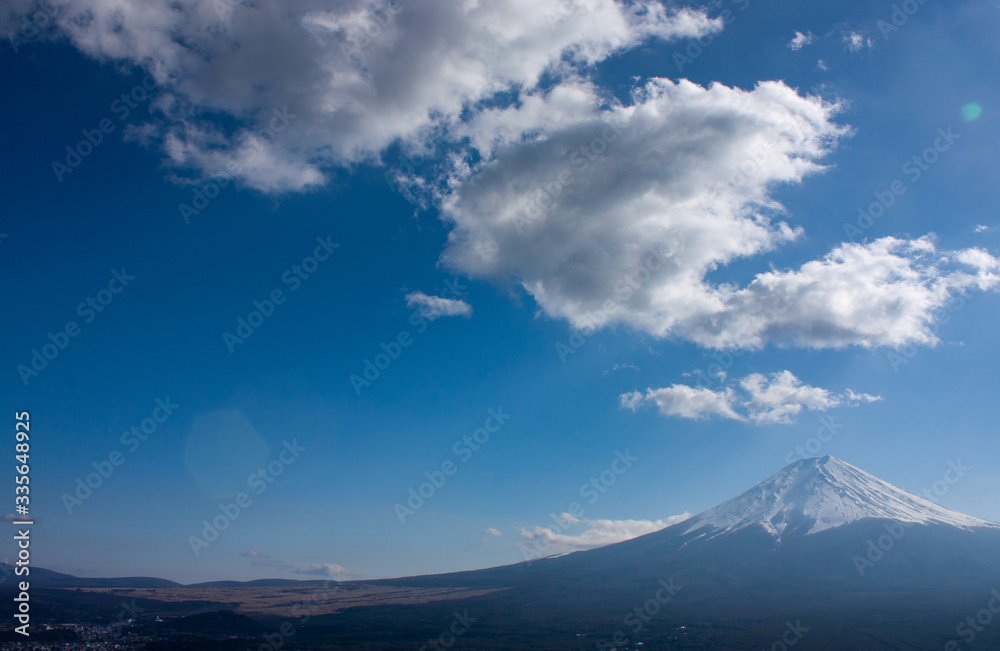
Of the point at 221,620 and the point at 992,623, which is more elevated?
the point at 992,623

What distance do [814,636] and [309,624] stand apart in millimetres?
125071

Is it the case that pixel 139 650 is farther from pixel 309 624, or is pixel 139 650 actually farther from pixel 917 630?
pixel 917 630

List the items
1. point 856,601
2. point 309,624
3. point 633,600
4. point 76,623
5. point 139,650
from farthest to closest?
point 633,600 → point 856,601 → point 309,624 → point 76,623 → point 139,650

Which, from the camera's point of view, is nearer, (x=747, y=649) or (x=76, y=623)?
(x=747, y=649)

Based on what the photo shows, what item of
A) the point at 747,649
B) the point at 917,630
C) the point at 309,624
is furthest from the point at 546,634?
the point at 917,630

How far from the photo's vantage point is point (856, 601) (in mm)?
169000

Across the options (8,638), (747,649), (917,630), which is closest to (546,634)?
(747,649)

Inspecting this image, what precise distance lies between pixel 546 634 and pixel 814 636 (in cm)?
5742

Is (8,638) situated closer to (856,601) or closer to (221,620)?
(221,620)

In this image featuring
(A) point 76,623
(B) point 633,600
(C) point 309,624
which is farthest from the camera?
(B) point 633,600

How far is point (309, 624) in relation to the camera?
14812 cm

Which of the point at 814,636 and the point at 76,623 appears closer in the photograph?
the point at 814,636

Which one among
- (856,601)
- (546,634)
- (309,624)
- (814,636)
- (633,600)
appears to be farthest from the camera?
(633,600)

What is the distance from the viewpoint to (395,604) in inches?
7554
